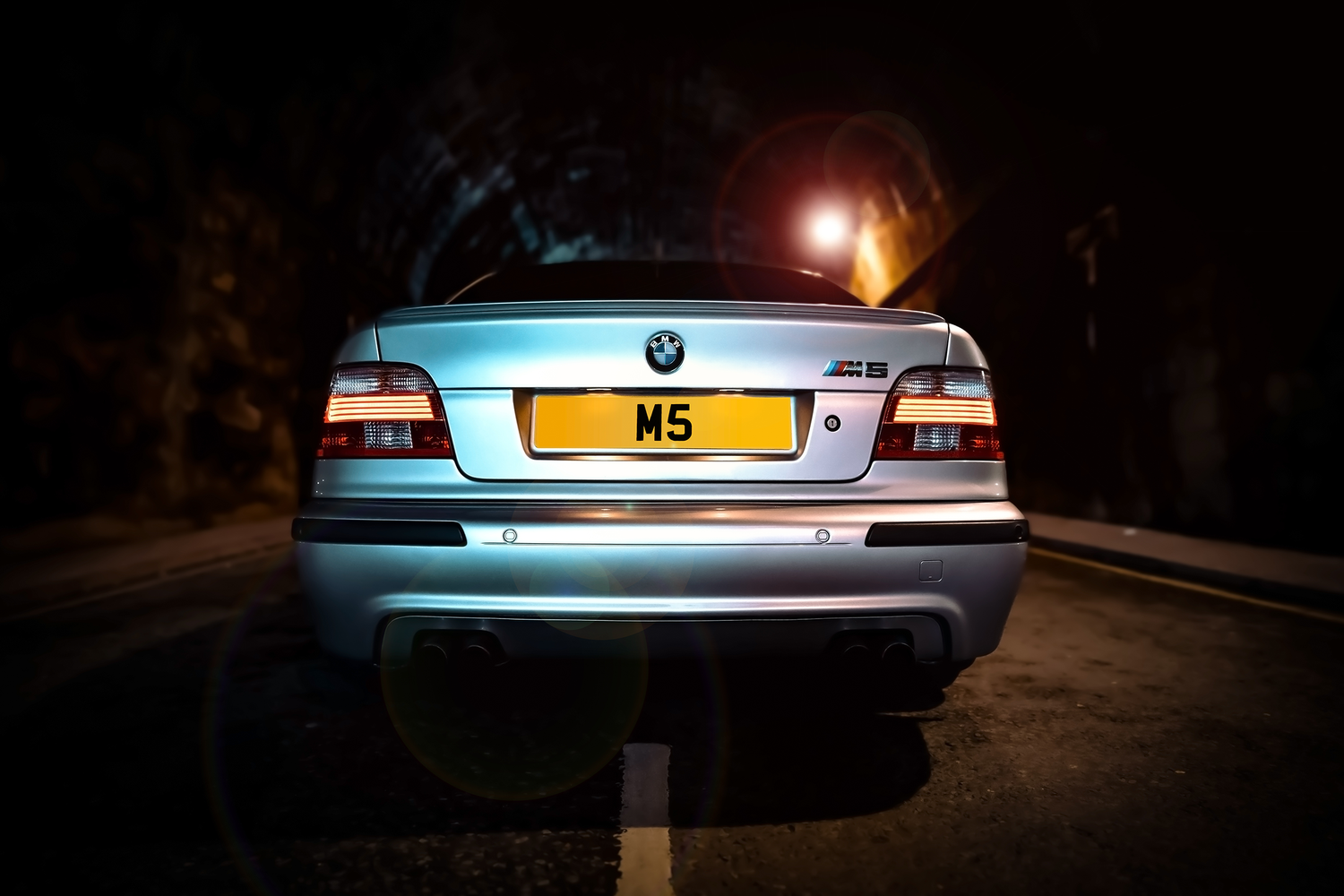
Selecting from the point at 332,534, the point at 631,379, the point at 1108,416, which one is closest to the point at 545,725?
the point at 332,534

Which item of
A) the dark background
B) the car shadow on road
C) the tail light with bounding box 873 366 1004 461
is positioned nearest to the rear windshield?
the tail light with bounding box 873 366 1004 461

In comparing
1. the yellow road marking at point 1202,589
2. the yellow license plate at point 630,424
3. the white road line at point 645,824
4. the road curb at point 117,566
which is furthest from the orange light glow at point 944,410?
the road curb at point 117,566

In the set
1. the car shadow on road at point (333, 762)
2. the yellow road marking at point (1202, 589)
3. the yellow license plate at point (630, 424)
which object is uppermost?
the yellow license plate at point (630, 424)

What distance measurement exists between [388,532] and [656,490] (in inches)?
26.9

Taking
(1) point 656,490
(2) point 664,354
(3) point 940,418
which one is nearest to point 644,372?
(2) point 664,354

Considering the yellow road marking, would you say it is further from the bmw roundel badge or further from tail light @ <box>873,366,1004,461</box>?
the bmw roundel badge

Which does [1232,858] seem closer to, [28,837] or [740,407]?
[740,407]

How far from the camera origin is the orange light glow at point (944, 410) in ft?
9.27

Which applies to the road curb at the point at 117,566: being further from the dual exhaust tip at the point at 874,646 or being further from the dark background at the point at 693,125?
the dual exhaust tip at the point at 874,646

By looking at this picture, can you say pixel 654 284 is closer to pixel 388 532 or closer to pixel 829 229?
pixel 388 532

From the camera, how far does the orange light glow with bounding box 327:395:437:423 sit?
2760mm

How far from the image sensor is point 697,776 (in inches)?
110

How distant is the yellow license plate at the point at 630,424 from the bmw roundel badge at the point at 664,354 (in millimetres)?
78

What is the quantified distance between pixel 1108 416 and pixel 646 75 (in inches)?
339
